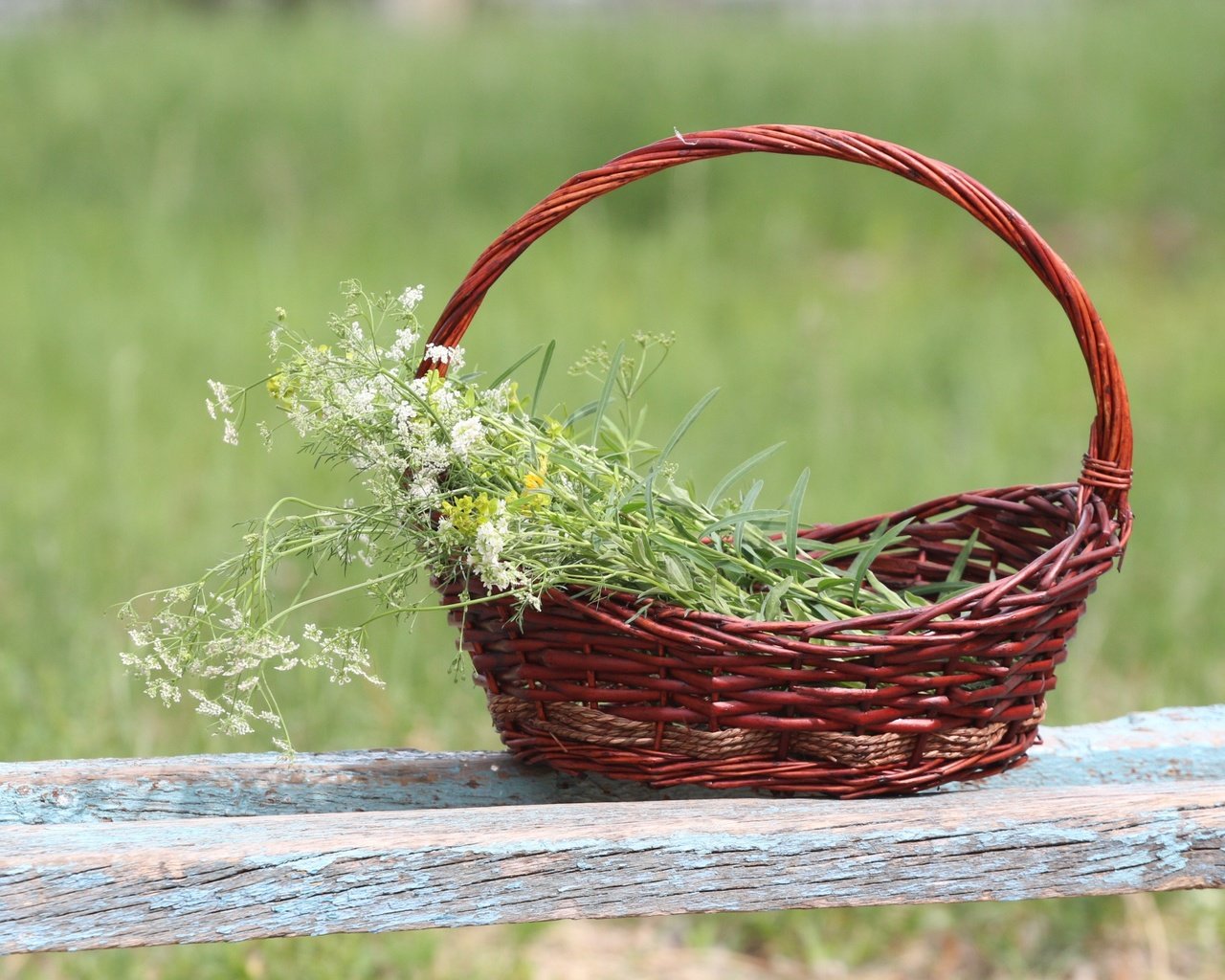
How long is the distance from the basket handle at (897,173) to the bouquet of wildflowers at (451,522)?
0.08m

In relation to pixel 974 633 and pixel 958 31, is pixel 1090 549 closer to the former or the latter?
pixel 974 633

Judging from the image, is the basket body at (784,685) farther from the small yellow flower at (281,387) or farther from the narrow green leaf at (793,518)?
the small yellow flower at (281,387)

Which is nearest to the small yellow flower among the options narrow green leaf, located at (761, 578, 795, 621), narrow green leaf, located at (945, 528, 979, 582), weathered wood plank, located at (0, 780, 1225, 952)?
weathered wood plank, located at (0, 780, 1225, 952)

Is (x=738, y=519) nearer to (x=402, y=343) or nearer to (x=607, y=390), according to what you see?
(x=607, y=390)

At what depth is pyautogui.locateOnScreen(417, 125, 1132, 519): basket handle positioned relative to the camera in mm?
1200

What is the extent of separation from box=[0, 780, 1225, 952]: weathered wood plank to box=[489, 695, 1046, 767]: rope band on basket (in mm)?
48

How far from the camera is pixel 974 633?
3.59 feet

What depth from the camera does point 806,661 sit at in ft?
3.64

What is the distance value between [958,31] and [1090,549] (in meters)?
6.09

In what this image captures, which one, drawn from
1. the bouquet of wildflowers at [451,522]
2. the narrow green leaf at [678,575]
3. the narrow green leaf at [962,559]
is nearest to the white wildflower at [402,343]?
the bouquet of wildflowers at [451,522]

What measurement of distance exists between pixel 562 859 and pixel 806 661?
0.87 feet

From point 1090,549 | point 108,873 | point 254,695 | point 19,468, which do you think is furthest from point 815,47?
point 108,873

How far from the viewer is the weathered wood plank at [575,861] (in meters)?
0.96

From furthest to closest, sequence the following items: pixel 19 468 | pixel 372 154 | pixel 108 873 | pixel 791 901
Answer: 1. pixel 372 154
2. pixel 19 468
3. pixel 791 901
4. pixel 108 873
